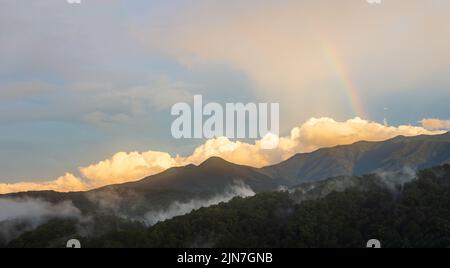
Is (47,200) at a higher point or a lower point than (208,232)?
higher

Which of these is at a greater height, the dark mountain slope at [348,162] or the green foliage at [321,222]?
the dark mountain slope at [348,162]

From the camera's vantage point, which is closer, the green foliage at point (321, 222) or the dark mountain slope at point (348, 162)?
the green foliage at point (321, 222)

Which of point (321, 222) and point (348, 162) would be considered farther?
point (348, 162)

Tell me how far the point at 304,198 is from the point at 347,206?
529 inches

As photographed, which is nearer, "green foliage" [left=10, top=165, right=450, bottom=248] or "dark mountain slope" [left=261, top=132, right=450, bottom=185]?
"green foliage" [left=10, top=165, right=450, bottom=248]
